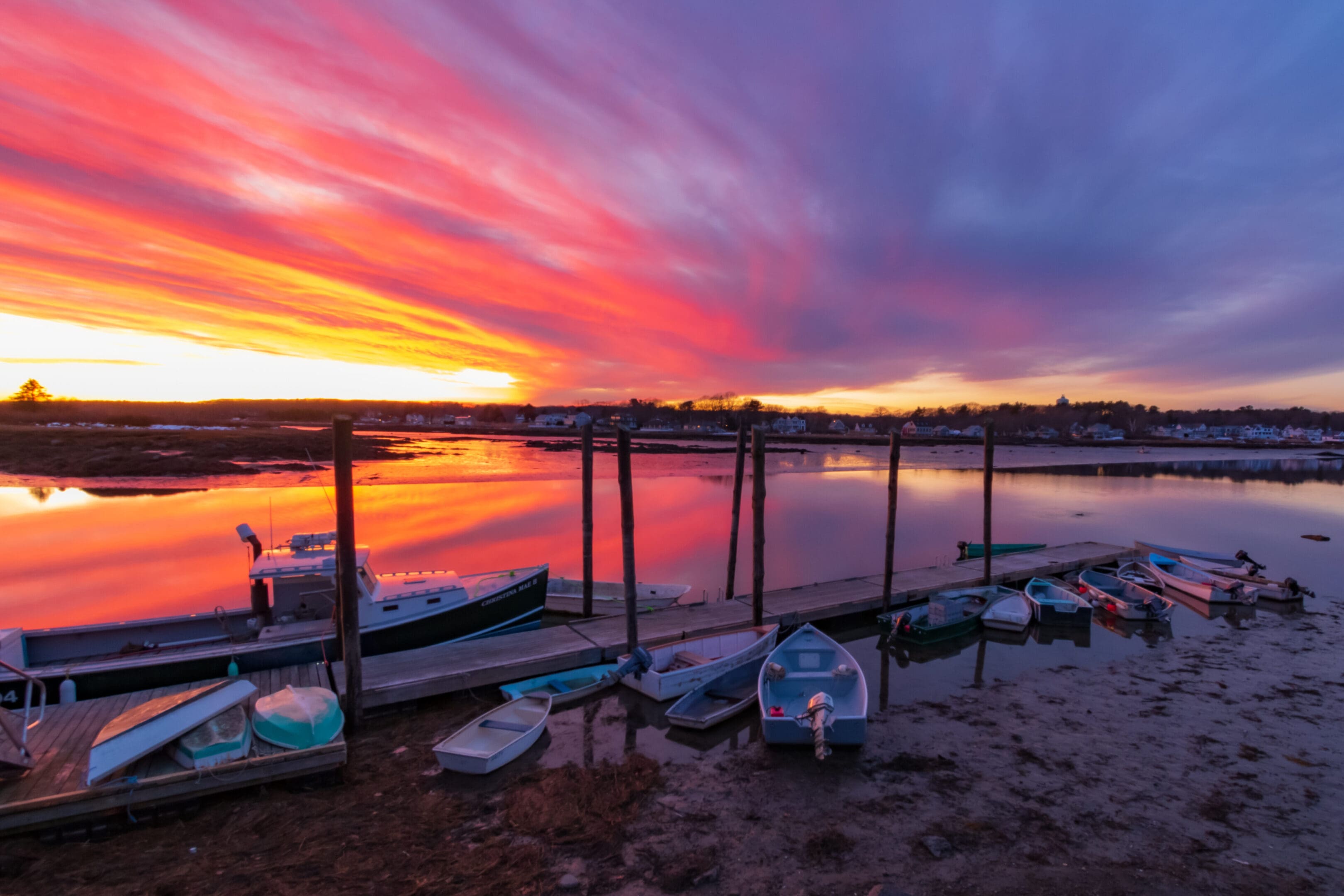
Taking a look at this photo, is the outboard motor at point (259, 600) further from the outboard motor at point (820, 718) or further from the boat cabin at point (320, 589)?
the outboard motor at point (820, 718)

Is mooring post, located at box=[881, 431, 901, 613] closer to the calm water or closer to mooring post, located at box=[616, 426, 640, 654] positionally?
the calm water

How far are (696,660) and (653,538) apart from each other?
16642 millimetres

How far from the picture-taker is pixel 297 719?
8.81 m

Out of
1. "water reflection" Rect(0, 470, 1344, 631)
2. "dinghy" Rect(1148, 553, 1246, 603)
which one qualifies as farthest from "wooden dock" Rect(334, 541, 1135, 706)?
"water reflection" Rect(0, 470, 1344, 631)

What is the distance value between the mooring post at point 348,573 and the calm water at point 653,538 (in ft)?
11.7

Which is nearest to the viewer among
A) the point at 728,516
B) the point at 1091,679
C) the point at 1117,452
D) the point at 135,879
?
the point at 135,879

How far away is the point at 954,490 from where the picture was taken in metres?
51.3

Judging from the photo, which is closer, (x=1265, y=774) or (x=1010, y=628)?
(x=1265, y=774)

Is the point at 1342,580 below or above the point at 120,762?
below

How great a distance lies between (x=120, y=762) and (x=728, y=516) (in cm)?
3016

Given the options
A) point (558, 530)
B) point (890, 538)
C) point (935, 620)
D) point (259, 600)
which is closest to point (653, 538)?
point (558, 530)

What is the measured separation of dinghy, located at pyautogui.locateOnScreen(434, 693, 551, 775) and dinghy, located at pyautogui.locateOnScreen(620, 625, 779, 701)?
218cm

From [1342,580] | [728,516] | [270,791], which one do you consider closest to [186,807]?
[270,791]

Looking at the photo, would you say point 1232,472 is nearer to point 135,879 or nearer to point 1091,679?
point 1091,679
